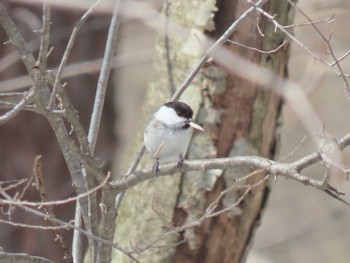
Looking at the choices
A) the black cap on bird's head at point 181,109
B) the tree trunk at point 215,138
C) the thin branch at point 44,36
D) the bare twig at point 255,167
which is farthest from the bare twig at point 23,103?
the tree trunk at point 215,138

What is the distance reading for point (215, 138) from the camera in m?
2.48

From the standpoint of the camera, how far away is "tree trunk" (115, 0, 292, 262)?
2.44 meters

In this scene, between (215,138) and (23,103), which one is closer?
(23,103)

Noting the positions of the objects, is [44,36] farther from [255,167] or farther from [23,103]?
[255,167]

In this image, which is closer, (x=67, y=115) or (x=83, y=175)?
(x=67, y=115)

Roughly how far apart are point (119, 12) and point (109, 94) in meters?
1.51

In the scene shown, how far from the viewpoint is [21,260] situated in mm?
1847

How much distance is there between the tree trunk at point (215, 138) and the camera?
8.01 ft

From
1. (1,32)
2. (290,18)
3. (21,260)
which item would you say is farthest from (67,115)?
(1,32)

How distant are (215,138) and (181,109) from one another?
0.19m

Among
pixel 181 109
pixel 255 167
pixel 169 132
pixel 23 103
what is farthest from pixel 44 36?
pixel 169 132

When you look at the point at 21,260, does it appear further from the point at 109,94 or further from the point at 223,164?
the point at 109,94

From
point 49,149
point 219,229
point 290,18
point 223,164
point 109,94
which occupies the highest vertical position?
point 109,94

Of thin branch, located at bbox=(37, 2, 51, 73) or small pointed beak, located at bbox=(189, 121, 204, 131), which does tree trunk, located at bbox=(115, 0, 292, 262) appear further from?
thin branch, located at bbox=(37, 2, 51, 73)
